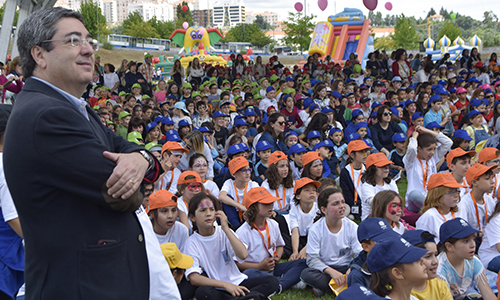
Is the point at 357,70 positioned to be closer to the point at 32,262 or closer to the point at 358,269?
the point at 358,269

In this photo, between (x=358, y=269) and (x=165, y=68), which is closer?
(x=358, y=269)

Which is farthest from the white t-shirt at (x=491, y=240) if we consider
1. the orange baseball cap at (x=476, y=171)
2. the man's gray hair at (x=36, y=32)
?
the man's gray hair at (x=36, y=32)

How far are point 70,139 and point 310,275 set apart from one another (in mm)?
3713

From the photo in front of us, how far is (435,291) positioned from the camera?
3738mm

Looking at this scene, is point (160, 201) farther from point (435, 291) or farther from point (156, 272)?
point (156, 272)

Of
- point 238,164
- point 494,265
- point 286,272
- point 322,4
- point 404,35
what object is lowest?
point 286,272

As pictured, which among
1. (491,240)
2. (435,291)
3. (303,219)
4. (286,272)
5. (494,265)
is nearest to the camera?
(435,291)

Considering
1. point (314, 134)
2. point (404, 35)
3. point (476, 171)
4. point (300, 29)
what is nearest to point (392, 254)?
point (476, 171)

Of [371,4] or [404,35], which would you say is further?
[404,35]

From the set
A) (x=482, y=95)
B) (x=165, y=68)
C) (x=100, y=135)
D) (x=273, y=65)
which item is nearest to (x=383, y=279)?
(x=100, y=135)

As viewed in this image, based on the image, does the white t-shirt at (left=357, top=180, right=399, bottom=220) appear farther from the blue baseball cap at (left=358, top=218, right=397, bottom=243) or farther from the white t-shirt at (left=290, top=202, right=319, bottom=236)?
the blue baseball cap at (left=358, top=218, right=397, bottom=243)

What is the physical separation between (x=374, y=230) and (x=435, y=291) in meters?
0.69

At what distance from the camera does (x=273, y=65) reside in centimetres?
1944

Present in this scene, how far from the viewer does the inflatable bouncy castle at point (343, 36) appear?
27.2m
